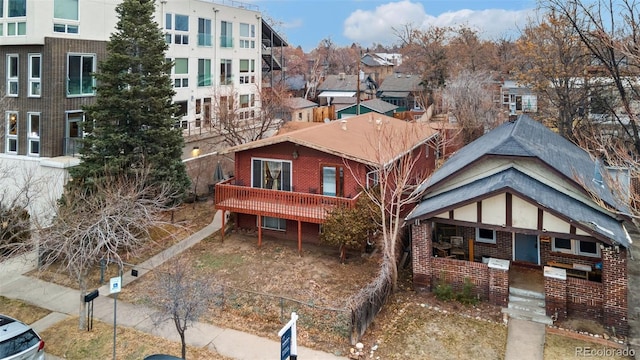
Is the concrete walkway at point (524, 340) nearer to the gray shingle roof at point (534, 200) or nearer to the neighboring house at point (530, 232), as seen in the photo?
the neighboring house at point (530, 232)

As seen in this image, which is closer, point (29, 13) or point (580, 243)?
point (580, 243)

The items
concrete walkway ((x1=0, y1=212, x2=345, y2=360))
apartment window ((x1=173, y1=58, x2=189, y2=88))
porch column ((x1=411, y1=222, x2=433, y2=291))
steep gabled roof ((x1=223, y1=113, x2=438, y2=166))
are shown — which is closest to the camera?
concrete walkway ((x1=0, y1=212, x2=345, y2=360))

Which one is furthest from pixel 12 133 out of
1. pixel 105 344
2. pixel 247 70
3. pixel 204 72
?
pixel 247 70

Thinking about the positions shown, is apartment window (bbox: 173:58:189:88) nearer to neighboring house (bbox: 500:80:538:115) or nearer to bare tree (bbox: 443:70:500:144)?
bare tree (bbox: 443:70:500:144)

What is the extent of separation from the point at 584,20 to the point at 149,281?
82.2 ft

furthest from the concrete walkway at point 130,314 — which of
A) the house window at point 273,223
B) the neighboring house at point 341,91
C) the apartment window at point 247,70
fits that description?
the neighboring house at point 341,91

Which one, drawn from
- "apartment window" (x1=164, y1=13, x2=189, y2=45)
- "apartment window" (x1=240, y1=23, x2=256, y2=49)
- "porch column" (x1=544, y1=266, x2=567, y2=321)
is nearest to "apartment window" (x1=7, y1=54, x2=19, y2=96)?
"apartment window" (x1=164, y1=13, x2=189, y2=45)

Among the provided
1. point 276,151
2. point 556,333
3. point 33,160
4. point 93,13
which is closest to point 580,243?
point 556,333

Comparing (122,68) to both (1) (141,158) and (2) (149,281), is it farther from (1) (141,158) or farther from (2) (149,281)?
(2) (149,281)

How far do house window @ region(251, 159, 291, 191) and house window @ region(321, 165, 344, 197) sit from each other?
1799 mm

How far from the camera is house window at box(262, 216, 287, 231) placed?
67.5ft

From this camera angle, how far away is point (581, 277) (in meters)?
14.5

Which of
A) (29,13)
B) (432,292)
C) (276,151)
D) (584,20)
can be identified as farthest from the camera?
(584,20)

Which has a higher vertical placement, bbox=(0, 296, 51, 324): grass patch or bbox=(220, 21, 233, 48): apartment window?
bbox=(220, 21, 233, 48): apartment window
